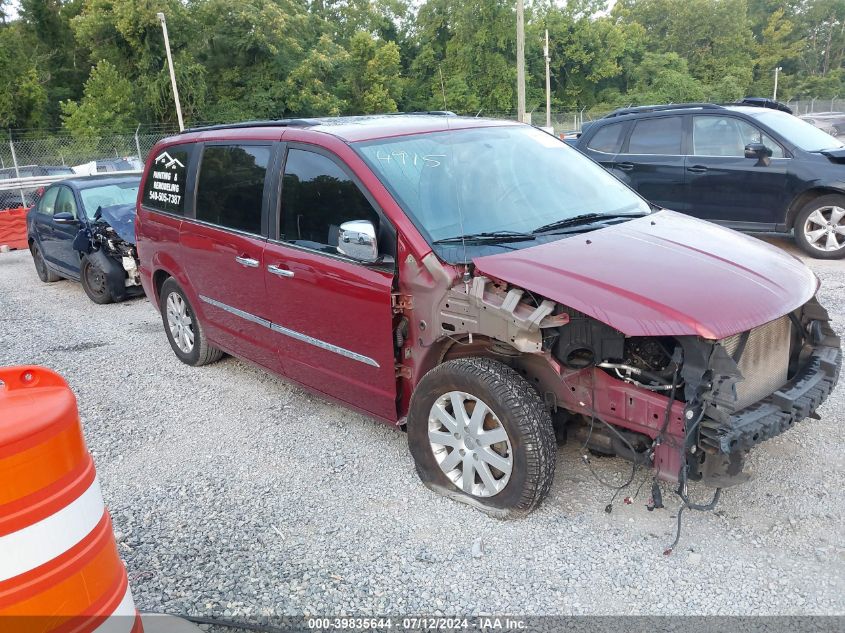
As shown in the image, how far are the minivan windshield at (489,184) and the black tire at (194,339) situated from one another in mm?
2461

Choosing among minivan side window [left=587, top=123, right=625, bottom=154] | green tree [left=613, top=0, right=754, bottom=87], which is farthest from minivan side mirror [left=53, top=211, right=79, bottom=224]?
green tree [left=613, top=0, right=754, bottom=87]

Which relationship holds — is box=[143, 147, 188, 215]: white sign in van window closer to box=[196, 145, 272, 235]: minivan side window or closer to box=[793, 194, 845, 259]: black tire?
box=[196, 145, 272, 235]: minivan side window

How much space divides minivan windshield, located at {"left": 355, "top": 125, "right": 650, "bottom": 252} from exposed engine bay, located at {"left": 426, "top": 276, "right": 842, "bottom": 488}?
0.53 metres

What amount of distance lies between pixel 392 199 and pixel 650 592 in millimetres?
2162

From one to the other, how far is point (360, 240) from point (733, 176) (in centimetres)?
627

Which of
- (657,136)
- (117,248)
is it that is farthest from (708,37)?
(117,248)

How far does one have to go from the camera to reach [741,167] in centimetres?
806

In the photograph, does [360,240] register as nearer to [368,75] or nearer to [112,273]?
[112,273]

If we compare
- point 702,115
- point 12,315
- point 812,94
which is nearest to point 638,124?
point 702,115

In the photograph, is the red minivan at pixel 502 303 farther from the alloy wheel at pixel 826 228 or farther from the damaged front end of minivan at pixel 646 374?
the alloy wheel at pixel 826 228

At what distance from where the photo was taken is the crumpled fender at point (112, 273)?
8.23 meters

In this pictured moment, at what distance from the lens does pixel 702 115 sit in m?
8.49

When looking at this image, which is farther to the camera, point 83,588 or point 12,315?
point 12,315

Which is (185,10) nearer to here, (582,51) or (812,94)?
(582,51)
